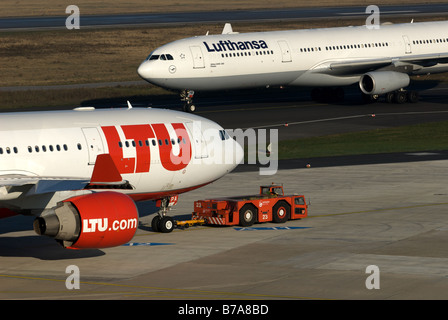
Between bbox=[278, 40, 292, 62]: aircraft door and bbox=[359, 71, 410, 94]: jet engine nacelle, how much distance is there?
6697mm

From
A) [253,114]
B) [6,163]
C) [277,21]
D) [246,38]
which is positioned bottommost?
[6,163]

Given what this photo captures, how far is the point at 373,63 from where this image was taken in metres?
81.2

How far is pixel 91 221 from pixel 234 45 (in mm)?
48240

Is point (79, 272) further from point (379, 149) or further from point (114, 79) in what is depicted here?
point (114, 79)

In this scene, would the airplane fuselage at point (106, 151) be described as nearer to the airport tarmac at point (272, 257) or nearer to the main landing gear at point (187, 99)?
the airport tarmac at point (272, 257)

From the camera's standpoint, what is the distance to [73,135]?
118 ft

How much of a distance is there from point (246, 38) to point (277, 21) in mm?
64862

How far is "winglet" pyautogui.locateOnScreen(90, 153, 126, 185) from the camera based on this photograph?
109 ft

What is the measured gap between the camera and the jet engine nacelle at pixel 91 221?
30859mm

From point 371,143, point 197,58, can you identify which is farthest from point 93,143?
point 197,58

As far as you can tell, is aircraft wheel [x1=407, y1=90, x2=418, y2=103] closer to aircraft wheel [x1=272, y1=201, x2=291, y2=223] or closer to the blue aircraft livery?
the blue aircraft livery

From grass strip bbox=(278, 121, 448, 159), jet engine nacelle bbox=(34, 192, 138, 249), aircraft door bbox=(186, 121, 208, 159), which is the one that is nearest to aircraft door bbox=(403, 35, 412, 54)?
grass strip bbox=(278, 121, 448, 159)

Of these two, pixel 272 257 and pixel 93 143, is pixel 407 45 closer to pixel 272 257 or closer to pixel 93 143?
pixel 272 257

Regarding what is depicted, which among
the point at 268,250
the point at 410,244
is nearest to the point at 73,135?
the point at 268,250
